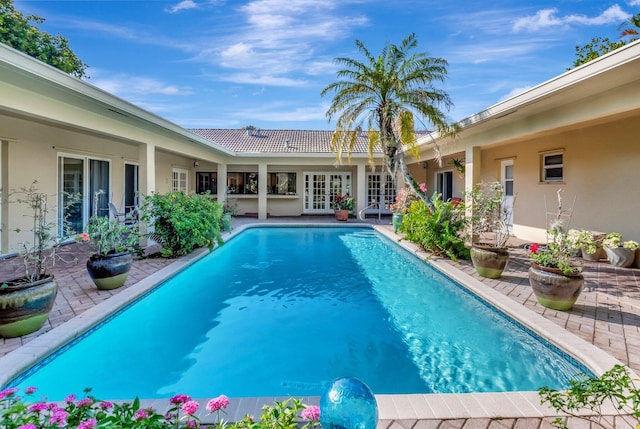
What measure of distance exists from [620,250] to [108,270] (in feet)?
32.3

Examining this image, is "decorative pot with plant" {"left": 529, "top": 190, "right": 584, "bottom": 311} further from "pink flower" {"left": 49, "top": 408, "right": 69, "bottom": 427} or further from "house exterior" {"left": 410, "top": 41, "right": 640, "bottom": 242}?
"pink flower" {"left": 49, "top": 408, "right": 69, "bottom": 427}

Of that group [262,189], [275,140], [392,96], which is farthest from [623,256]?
[275,140]

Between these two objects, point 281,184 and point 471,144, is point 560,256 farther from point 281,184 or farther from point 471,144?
point 281,184

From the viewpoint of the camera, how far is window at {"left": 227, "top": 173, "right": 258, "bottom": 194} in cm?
1975

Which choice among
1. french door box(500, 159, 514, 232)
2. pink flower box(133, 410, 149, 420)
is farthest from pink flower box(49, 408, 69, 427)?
french door box(500, 159, 514, 232)

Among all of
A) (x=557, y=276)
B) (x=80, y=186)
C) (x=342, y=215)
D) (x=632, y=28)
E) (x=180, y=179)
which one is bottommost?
(x=557, y=276)

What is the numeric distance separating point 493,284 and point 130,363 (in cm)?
566

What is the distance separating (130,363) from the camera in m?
3.95

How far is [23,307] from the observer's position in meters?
3.88

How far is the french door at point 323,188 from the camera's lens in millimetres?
19984

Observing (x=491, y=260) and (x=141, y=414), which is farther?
(x=491, y=260)

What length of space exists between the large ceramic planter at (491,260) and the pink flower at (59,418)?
6.49 meters

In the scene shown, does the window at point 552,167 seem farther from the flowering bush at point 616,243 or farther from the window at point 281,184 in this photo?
the window at point 281,184

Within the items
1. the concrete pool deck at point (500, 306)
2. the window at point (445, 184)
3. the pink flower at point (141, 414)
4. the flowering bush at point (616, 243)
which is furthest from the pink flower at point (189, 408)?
the window at point (445, 184)
